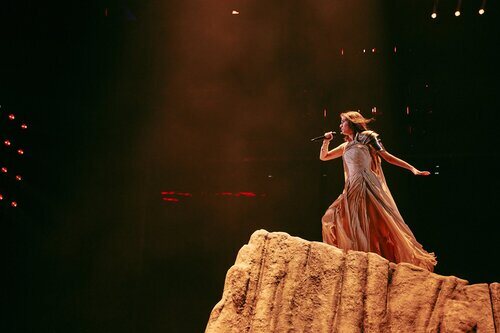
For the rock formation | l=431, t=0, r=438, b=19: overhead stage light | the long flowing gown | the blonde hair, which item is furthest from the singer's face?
l=431, t=0, r=438, b=19: overhead stage light

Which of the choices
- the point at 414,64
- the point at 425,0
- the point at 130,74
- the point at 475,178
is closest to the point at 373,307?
the point at 475,178

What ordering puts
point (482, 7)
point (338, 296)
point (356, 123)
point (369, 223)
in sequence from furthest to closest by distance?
point (482, 7) → point (356, 123) → point (369, 223) → point (338, 296)

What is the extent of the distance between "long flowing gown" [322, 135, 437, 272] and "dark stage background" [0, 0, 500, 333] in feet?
4.80

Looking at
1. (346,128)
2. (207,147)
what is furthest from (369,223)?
(207,147)

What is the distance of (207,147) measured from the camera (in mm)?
5508

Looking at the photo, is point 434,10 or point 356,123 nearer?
point 356,123

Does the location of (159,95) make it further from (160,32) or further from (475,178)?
(475,178)

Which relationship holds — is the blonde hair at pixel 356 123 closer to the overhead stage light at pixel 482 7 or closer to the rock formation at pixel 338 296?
the rock formation at pixel 338 296

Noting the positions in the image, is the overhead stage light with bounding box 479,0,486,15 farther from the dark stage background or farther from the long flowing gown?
the long flowing gown

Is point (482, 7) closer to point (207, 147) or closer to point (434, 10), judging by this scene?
point (434, 10)

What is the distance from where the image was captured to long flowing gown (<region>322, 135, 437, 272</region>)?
3.34m

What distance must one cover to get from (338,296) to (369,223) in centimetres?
90

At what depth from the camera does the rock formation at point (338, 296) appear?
8.59ft

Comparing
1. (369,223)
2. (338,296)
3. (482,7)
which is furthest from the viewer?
(482,7)
